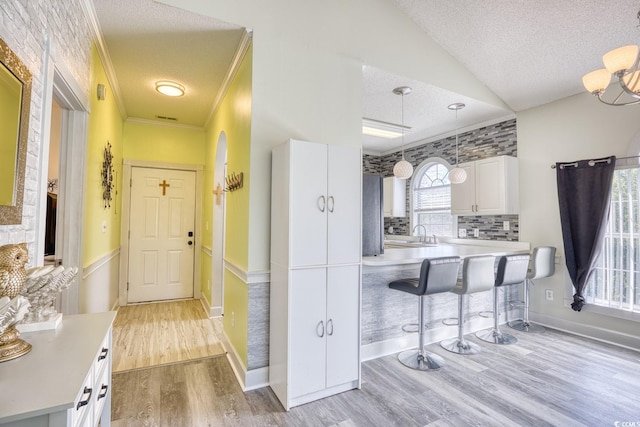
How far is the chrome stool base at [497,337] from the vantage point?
3322 mm

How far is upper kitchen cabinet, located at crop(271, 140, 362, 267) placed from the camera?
2.18 metres

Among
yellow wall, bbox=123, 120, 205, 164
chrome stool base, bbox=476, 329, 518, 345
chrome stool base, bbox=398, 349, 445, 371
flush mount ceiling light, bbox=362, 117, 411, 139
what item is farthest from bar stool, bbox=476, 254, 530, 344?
yellow wall, bbox=123, 120, 205, 164

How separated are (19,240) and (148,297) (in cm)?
367

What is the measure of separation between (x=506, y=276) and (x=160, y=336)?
3642mm

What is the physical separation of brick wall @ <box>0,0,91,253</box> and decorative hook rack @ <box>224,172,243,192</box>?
128 cm

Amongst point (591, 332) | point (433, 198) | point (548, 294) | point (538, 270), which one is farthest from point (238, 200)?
point (591, 332)

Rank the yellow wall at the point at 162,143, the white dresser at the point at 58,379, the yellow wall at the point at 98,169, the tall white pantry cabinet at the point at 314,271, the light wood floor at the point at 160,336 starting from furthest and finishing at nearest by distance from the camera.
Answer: the yellow wall at the point at 162,143 → the light wood floor at the point at 160,336 → the yellow wall at the point at 98,169 → the tall white pantry cabinet at the point at 314,271 → the white dresser at the point at 58,379

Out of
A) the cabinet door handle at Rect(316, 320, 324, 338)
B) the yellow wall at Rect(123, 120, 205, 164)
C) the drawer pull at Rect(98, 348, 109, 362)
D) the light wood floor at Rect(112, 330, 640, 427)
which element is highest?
the yellow wall at Rect(123, 120, 205, 164)

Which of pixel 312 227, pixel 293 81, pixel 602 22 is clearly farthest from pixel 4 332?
pixel 602 22

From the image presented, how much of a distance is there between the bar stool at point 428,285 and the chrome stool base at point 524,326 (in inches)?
58.0

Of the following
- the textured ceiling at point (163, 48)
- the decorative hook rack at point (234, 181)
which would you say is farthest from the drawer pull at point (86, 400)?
the textured ceiling at point (163, 48)

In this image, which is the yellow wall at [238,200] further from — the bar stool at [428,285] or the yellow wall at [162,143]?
the yellow wall at [162,143]

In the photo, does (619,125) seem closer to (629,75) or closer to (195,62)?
(629,75)

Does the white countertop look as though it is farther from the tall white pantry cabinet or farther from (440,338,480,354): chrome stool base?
(440,338,480,354): chrome stool base
